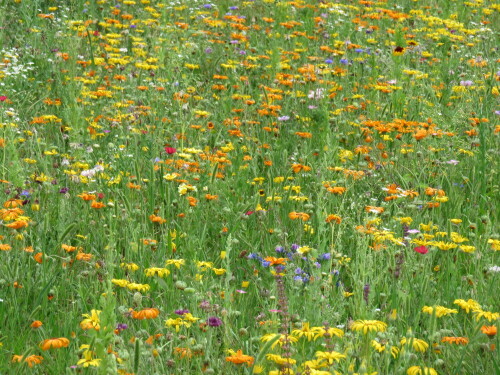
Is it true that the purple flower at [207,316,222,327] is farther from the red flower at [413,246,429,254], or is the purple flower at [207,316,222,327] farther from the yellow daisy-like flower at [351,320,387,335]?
the red flower at [413,246,429,254]

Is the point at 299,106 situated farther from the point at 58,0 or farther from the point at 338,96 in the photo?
the point at 58,0

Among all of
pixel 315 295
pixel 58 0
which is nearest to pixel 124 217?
pixel 315 295

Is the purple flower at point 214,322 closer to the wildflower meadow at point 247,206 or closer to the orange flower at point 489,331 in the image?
the wildflower meadow at point 247,206

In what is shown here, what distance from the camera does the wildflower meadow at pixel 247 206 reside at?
248 cm

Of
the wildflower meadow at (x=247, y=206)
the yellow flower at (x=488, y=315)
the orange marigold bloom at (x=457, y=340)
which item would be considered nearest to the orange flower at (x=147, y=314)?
the wildflower meadow at (x=247, y=206)

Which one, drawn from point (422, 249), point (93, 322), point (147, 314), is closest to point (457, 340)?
point (422, 249)

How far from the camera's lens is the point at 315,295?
2609mm

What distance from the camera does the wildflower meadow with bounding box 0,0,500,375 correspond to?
2482mm

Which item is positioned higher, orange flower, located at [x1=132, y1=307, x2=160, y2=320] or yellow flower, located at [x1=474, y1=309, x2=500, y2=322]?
orange flower, located at [x1=132, y1=307, x2=160, y2=320]

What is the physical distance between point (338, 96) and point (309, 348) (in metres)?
2.86

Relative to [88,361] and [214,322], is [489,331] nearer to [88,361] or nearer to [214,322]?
[214,322]

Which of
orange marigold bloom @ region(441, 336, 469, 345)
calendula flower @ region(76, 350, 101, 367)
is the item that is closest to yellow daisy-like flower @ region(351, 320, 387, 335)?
orange marigold bloom @ region(441, 336, 469, 345)

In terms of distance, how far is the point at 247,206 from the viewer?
338 cm

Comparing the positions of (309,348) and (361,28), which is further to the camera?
(361,28)
